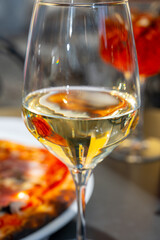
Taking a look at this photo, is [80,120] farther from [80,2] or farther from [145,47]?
[145,47]

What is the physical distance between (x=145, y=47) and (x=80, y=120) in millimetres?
438

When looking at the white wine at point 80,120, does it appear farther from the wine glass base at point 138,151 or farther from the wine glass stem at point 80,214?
the wine glass base at point 138,151

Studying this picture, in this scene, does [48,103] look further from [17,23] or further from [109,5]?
[17,23]

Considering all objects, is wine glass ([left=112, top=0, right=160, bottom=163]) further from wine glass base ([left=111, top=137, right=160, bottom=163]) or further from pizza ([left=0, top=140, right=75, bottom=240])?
pizza ([left=0, top=140, right=75, bottom=240])

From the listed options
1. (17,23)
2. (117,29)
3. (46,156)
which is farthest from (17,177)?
(17,23)

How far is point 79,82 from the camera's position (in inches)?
19.9

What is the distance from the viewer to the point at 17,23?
4.51 metres

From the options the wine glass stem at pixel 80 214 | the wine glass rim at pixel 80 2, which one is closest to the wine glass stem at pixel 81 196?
the wine glass stem at pixel 80 214

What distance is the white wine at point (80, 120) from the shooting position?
0.46 meters

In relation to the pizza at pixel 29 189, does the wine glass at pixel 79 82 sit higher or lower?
higher

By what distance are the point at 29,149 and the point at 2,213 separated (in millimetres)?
249

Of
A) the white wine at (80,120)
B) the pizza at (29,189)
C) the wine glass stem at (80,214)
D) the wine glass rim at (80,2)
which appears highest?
the wine glass rim at (80,2)

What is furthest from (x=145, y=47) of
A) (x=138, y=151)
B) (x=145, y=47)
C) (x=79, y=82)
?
(x=79, y=82)

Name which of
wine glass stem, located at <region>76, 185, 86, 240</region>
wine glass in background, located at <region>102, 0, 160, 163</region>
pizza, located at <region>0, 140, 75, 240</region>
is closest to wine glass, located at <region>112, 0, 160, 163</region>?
wine glass in background, located at <region>102, 0, 160, 163</region>
